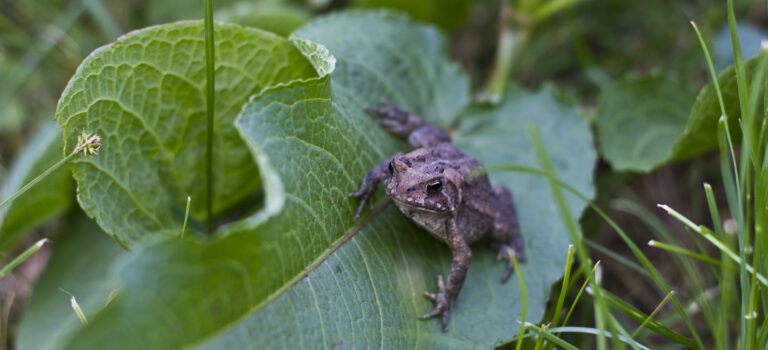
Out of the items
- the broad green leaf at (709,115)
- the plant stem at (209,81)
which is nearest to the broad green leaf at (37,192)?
the plant stem at (209,81)

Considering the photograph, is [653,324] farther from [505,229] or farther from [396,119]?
[396,119]

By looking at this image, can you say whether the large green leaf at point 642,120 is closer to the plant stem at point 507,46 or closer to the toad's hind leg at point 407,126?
the plant stem at point 507,46

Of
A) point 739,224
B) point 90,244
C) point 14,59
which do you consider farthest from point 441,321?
point 14,59

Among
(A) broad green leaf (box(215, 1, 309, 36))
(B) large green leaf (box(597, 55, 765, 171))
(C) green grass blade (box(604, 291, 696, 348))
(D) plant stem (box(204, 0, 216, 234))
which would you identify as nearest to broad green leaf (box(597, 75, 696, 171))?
(B) large green leaf (box(597, 55, 765, 171))

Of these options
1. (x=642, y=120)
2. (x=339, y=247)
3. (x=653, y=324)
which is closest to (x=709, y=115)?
(x=642, y=120)

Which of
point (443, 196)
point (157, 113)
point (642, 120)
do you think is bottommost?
point (642, 120)

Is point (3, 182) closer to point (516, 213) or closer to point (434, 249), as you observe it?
point (434, 249)
